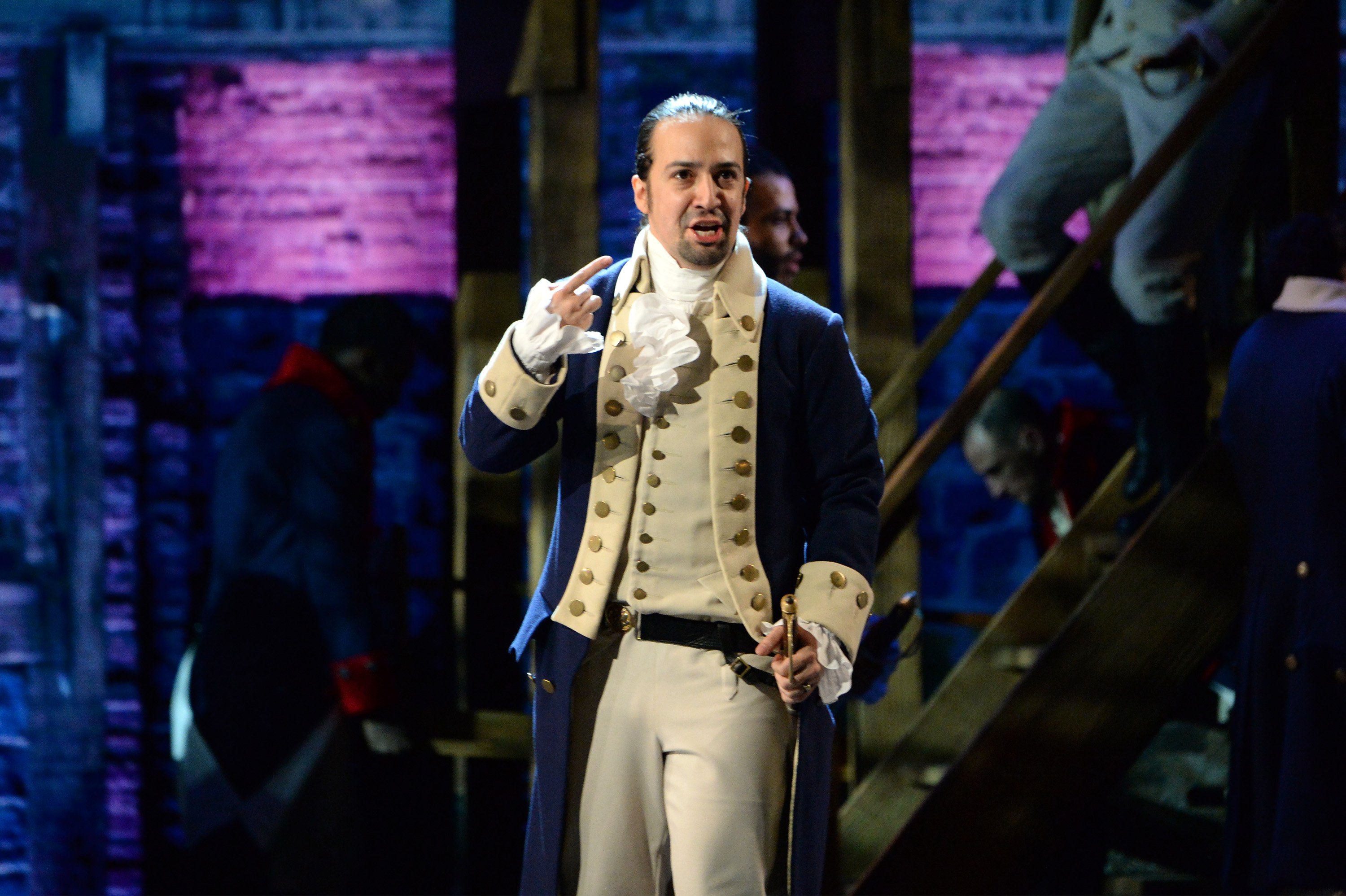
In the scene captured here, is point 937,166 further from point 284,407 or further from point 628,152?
point 284,407

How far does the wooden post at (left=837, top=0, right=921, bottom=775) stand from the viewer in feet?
12.1

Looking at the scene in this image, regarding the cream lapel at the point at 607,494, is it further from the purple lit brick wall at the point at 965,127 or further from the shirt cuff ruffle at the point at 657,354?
the purple lit brick wall at the point at 965,127

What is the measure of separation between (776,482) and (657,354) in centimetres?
Answer: 25

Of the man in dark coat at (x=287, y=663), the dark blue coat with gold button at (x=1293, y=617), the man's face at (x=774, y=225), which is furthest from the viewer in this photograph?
the man in dark coat at (x=287, y=663)

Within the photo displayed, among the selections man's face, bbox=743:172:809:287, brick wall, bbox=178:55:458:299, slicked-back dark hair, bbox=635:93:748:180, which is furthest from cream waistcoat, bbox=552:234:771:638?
brick wall, bbox=178:55:458:299

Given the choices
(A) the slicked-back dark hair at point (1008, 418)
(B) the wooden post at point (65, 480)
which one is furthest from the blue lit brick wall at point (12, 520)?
(A) the slicked-back dark hair at point (1008, 418)

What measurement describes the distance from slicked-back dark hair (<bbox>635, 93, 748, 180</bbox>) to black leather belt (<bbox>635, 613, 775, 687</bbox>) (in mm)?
629

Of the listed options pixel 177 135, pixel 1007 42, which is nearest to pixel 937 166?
pixel 1007 42

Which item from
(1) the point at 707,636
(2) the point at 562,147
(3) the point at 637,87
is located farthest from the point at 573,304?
(3) the point at 637,87

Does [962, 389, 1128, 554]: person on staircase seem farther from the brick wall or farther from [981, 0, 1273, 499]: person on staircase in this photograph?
the brick wall

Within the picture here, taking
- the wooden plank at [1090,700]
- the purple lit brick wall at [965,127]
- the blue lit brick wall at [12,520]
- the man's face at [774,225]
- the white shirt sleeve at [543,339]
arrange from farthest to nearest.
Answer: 1. the purple lit brick wall at [965,127]
2. the blue lit brick wall at [12,520]
3. the wooden plank at [1090,700]
4. the man's face at [774,225]
5. the white shirt sleeve at [543,339]

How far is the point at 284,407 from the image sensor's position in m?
3.69

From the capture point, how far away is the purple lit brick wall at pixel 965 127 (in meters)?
4.42

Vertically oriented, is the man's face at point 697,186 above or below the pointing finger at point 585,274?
above
